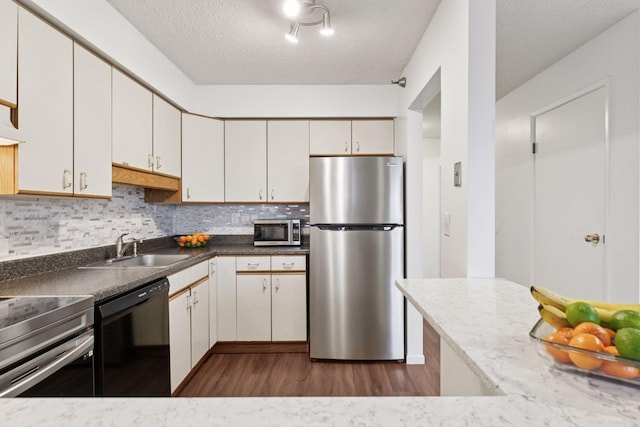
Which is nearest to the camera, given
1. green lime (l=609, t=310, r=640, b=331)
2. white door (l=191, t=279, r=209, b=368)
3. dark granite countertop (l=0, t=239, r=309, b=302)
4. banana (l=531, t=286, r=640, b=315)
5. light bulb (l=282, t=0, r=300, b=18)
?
green lime (l=609, t=310, r=640, b=331)

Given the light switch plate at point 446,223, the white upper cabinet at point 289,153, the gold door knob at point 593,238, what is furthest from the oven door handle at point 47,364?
the gold door knob at point 593,238

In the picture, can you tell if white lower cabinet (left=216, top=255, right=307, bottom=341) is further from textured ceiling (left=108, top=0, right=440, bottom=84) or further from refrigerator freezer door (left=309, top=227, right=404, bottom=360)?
textured ceiling (left=108, top=0, right=440, bottom=84)

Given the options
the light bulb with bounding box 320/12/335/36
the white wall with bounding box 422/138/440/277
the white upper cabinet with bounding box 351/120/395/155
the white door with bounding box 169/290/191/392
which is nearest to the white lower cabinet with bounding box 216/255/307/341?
the white door with bounding box 169/290/191/392

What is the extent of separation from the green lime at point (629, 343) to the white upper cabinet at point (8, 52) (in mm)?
2010

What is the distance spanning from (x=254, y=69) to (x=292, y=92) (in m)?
0.45

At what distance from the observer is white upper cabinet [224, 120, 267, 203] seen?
3.20 m

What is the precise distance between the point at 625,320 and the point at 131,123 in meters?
2.54

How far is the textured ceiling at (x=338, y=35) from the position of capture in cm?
198

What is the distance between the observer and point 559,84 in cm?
277

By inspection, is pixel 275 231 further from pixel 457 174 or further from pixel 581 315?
pixel 581 315

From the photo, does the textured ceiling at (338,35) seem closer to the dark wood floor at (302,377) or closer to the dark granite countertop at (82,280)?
the dark granite countertop at (82,280)

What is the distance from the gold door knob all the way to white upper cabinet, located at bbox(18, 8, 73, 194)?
3364 mm

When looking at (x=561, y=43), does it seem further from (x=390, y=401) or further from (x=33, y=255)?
(x=33, y=255)

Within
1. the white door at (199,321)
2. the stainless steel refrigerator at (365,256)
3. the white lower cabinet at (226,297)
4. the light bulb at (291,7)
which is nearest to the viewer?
the light bulb at (291,7)
